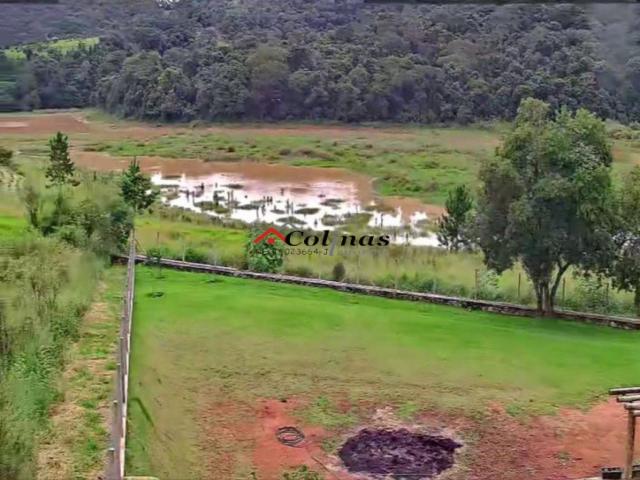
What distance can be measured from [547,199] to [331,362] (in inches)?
193

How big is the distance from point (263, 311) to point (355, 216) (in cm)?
1313

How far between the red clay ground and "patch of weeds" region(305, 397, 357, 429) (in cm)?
17

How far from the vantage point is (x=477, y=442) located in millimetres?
9336

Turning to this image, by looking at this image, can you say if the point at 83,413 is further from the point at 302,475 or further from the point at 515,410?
the point at 515,410

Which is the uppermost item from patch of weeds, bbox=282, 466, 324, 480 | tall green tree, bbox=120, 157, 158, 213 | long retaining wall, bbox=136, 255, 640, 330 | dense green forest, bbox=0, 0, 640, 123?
dense green forest, bbox=0, 0, 640, 123

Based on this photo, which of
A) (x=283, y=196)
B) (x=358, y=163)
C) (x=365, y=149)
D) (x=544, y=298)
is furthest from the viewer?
(x=365, y=149)

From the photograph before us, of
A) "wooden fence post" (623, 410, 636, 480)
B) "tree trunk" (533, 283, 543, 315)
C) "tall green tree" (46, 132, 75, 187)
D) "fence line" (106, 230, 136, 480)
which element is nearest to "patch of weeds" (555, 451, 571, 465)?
"wooden fence post" (623, 410, 636, 480)

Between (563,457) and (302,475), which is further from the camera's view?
(563,457)

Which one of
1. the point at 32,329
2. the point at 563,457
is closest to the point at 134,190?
the point at 32,329

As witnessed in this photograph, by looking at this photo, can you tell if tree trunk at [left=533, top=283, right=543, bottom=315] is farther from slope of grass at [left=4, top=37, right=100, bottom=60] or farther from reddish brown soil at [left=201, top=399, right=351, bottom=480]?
slope of grass at [left=4, top=37, right=100, bottom=60]

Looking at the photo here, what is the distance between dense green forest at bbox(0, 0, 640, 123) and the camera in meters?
39.4

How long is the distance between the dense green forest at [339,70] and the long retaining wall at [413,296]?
2123 cm

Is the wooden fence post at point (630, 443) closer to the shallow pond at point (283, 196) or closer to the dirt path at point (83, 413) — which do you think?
the dirt path at point (83, 413)

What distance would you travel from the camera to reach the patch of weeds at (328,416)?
380 inches
